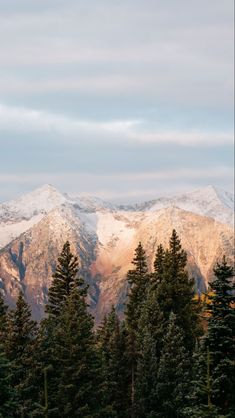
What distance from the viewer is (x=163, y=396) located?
68.8 meters

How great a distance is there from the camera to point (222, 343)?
43.7 metres

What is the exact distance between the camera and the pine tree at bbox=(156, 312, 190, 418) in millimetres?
67000

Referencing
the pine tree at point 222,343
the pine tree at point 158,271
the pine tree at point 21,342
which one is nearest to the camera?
the pine tree at point 222,343

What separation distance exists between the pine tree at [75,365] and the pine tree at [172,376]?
7622mm

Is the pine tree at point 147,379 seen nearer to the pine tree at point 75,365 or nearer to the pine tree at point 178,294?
the pine tree at point 178,294

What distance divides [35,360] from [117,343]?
22.2 metres

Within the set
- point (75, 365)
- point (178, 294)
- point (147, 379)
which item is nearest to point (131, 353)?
point (178, 294)

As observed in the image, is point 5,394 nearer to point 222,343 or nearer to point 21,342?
point 222,343

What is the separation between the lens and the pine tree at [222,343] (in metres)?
43.1

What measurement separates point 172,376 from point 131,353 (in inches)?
476

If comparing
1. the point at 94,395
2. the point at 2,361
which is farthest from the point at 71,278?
the point at 2,361

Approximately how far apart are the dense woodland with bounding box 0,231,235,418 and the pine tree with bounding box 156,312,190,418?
0.09m

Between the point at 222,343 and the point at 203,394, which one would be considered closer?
the point at 203,394

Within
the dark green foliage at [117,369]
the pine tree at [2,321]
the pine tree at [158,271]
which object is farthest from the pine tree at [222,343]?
the pine tree at [158,271]
